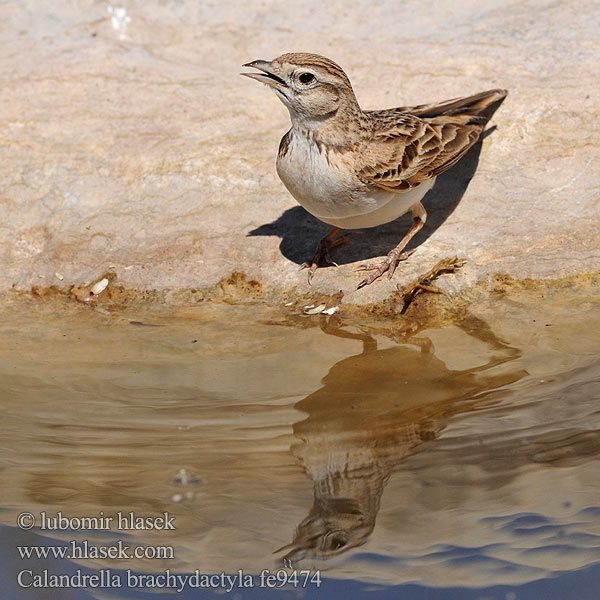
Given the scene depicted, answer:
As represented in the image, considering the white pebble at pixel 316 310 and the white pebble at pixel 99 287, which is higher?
the white pebble at pixel 99 287

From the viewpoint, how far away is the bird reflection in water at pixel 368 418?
3.87 m

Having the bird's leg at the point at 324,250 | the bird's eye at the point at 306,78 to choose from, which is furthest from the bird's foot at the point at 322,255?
the bird's eye at the point at 306,78

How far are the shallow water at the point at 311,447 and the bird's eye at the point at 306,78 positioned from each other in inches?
56.8

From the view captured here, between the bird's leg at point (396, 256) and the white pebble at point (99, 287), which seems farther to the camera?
the white pebble at point (99, 287)

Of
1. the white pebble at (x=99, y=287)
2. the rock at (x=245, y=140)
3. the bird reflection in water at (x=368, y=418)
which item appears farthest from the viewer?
the rock at (x=245, y=140)

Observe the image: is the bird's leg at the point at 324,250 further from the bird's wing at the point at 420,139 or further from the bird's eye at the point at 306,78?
the bird's eye at the point at 306,78

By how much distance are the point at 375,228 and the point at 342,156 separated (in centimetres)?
107

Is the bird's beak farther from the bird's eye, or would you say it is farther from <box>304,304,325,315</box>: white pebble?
<box>304,304,325,315</box>: white pebble

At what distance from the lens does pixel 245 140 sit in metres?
7.16

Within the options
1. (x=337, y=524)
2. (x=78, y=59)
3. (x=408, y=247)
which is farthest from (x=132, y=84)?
(x=337, y=524)

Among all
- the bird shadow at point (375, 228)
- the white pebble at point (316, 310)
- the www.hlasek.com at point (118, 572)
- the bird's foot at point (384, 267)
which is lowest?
the www.hlasek.com at point (118, 572)

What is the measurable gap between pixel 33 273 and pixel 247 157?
5.89 feet

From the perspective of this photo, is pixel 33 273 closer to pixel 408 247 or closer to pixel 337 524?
pixel 408 247

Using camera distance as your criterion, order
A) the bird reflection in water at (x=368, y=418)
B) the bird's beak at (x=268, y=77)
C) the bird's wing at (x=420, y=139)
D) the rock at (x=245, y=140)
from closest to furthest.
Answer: the bird reflection in water at (x=368, y=418) < the bird's beak at (x=268, y=77) < the bird's wing at (x=420, y=139) < the rock at (x=245, y=140)
